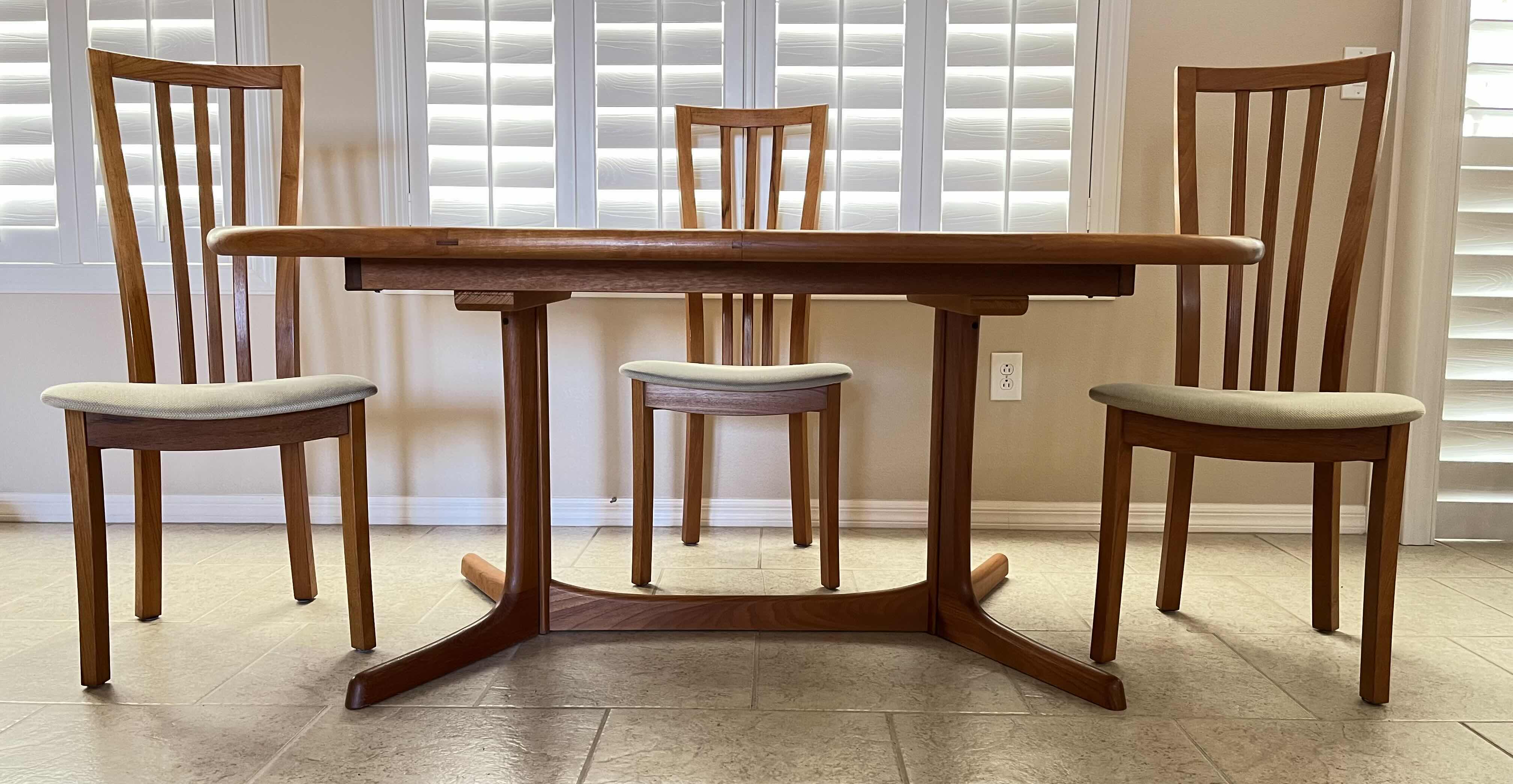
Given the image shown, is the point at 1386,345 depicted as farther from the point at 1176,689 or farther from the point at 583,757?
the point at 583,757

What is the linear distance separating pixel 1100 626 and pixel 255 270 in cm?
218

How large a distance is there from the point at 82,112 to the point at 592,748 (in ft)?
7.24

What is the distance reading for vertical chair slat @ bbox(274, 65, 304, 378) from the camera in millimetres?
1841

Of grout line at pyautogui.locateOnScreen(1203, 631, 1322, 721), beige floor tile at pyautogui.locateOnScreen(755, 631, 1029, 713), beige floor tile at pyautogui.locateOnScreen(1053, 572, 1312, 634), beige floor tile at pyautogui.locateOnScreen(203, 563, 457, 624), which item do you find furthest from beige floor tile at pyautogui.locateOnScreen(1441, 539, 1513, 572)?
beige floor tile at pyautogui.locateOnScreen(203, 563, 457, 624)

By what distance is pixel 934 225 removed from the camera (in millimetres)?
2400

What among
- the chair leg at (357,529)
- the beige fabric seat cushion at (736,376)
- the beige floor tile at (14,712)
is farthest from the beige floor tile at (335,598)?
the beige fabric seat cushion at (736,376)

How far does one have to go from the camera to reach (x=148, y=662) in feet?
5.05

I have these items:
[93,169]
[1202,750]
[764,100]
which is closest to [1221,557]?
[1202,750]

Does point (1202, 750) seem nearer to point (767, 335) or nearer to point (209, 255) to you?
point (767, 335)

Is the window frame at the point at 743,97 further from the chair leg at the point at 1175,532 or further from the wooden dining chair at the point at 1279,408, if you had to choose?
the chair leg at the point at 1175,532

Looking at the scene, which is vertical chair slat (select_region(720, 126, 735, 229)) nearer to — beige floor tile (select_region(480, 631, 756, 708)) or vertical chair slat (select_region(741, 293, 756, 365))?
vertical chair slat (select_region(741, 293, 756, 365))

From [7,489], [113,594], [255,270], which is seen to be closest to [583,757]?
[113,594]

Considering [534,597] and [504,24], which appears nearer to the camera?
[534,597]

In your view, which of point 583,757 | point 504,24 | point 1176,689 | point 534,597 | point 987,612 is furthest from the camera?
point 504,24
